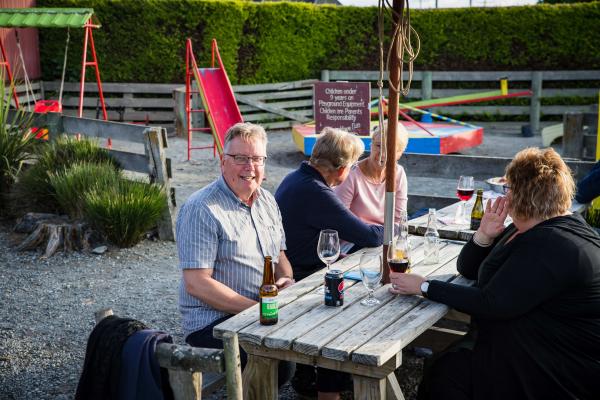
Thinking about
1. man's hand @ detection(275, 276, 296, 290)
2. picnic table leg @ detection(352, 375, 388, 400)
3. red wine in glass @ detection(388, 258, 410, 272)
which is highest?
red wine in glass @ detection(388, 258, 410, 272)

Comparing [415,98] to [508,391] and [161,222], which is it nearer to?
[161,222]

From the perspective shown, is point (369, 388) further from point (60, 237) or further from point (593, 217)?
point (60, 237)

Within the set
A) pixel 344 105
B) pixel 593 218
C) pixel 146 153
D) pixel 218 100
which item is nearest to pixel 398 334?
pixel 593 218

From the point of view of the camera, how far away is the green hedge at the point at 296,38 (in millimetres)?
15617

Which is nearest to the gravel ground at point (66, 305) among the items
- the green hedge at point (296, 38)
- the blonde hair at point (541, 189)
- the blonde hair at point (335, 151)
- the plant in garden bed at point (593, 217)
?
the blonde hair at point (335, 151)

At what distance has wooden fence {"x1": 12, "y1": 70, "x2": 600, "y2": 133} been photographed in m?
15.5

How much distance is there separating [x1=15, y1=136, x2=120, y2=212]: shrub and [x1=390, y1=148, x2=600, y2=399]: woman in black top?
5.56 m

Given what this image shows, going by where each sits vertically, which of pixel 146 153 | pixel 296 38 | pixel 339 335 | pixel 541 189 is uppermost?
pixel 296 38

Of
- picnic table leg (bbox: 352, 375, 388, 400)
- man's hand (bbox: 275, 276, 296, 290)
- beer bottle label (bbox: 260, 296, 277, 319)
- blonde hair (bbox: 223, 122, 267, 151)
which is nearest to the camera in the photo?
picnic table leg (bbox: 352, 375, 388, 400)

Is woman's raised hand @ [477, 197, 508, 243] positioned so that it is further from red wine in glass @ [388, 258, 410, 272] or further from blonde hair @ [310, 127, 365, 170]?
blonde hair @ [310, 127, 365, 170]

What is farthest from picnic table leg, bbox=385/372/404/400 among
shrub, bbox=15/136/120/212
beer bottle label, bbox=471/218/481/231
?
shrub, bbox=15/136/120/212

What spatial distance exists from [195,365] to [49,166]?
6.07 metres

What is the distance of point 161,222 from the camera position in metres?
7.47

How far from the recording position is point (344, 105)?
30.7 feet
